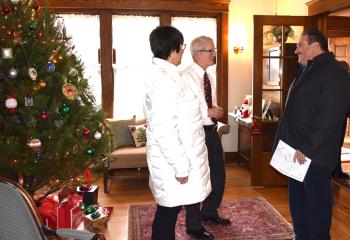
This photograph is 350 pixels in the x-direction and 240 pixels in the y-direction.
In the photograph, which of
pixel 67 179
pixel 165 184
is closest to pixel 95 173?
pixel 67 179

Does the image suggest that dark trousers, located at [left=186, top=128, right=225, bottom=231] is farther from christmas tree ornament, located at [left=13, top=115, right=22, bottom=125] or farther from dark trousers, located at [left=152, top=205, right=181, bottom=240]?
christmas tree ornament, located at [left=13, top=115, right=22, bottom=125]

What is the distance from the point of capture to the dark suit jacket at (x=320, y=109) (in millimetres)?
2164

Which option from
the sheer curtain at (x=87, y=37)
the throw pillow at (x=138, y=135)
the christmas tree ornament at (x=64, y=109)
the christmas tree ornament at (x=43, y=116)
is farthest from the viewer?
the sheer curtain at (x=87, y=37)

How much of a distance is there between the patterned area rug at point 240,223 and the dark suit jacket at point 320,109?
889mm

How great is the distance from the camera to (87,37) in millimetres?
4902

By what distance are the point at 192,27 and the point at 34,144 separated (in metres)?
3.57

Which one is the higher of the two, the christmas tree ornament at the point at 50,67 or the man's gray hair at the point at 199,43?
the man's gray hair at the point at 199,43

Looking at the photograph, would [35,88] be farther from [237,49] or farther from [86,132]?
[237,49]

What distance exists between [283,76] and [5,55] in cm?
298

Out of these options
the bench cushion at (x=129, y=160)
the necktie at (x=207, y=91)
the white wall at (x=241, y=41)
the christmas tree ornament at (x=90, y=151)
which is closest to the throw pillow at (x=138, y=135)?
the bench cushion at (x=129, y=160)

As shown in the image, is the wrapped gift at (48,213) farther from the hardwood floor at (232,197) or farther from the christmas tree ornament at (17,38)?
the christmas tree ornament at (17,38)

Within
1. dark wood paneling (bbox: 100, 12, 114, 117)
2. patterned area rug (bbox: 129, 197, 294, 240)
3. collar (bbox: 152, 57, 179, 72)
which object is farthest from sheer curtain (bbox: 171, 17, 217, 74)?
collar (bbox: 152, 57, 179, 72)

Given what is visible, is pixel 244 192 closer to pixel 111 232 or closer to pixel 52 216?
pixel 111 232

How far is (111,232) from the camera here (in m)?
2.94
